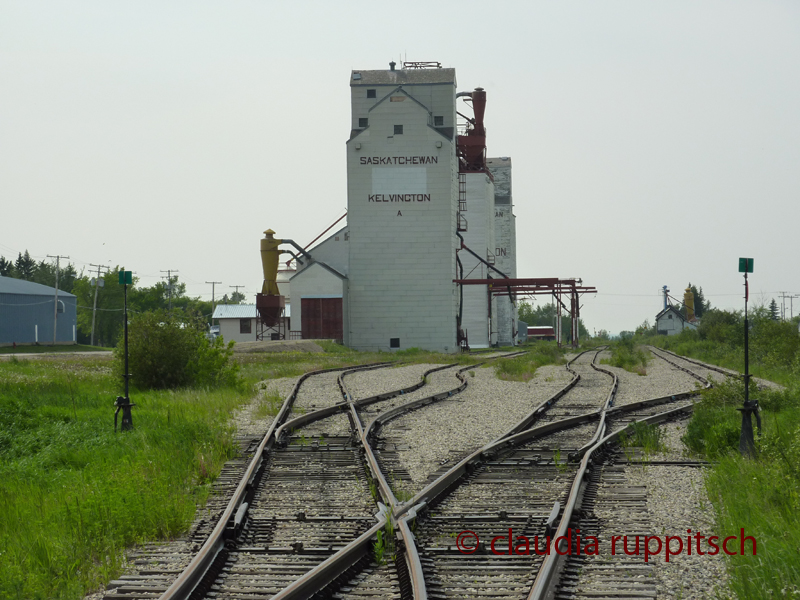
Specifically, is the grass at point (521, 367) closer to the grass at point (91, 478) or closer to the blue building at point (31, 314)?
the grass at point (91, 478)

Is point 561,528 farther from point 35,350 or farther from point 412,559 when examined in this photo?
point 35,350

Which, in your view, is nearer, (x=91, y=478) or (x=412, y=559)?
(x=412, y=559)

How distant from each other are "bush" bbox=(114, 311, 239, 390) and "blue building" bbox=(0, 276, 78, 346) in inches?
1824

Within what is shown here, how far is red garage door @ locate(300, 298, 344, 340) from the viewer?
5278cm

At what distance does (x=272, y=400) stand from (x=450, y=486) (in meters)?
9.50

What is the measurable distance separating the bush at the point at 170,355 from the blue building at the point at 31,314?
4634 centimetres

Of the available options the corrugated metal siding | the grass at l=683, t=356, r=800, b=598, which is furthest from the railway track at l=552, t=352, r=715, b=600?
the corrugated metal siding

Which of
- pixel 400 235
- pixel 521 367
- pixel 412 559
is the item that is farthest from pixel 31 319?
pixel 412 559

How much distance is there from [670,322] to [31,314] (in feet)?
258

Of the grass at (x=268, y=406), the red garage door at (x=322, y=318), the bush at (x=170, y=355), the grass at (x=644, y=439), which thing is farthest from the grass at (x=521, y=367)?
the red garage door at (x=322, y=318)

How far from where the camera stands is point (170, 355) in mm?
20375

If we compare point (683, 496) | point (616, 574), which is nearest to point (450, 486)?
point (683, 496)

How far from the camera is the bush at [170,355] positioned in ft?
66.1

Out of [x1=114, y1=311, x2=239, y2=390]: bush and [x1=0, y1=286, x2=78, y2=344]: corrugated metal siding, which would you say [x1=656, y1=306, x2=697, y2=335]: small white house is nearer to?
[x1=0, y1=286, x2=78, y2=344]: corrugated metal siding
